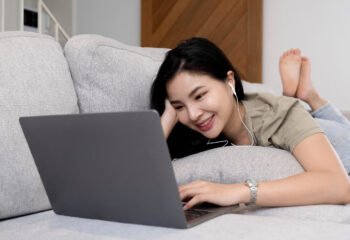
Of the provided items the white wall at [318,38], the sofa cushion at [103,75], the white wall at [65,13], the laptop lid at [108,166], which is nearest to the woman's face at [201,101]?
the sofa cushion at [103,75]

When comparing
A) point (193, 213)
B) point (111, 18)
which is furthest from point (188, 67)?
point (111, 18)

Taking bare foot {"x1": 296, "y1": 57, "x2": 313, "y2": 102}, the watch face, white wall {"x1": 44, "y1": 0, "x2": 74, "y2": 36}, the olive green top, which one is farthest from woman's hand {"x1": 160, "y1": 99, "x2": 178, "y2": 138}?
white wall {"x1": 44, "y1": 0, "x2": 74, "y2": 36}

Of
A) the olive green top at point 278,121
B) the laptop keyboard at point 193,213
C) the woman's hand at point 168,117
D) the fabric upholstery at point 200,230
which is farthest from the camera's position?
the woman's hand at point 168,117

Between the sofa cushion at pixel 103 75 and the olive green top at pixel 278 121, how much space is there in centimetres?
35

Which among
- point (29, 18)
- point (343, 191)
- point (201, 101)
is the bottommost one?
point (29, 18)

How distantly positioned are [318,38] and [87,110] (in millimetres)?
2251

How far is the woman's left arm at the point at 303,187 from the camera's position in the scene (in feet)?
3.63

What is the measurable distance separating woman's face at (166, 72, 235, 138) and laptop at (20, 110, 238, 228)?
464 mm

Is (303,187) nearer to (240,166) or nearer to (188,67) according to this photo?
(240,166)

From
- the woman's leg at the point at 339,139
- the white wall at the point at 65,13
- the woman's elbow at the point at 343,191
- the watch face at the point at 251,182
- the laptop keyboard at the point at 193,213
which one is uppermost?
the laptop keyboard at the point at 193,213

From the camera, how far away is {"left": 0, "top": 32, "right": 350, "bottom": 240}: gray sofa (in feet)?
2.78

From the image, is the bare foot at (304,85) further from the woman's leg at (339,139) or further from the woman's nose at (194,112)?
the woman's nose at (194,112)

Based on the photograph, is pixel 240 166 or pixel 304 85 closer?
pixel 240 166

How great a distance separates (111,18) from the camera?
4.09 metres
